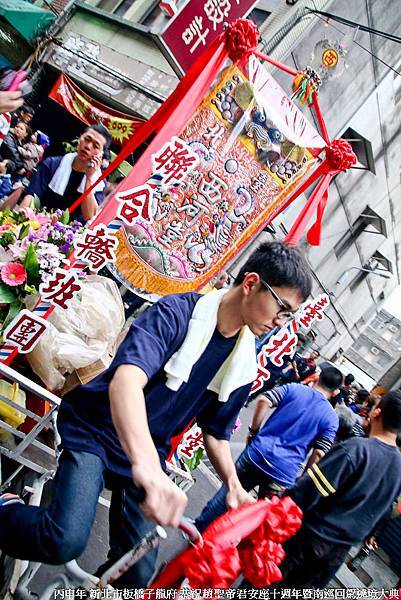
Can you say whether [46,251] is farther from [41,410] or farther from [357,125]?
[357,125]

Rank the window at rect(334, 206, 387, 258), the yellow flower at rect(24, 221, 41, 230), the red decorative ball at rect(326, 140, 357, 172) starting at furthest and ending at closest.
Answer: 1. the window at rect(334, 206, 387, 258)
2. the red decorative ball at rect(326, 140, 357, 172)
3. the yellow flower at rect(24, 221, 41, 230)

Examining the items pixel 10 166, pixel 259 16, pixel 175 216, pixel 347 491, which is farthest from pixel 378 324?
pixel 347 491

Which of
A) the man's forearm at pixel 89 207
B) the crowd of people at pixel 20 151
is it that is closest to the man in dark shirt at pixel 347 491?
the man's forearm at pixel 89 207

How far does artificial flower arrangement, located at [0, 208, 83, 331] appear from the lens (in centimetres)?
329

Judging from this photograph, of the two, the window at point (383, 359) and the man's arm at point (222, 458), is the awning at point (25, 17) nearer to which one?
the man's arm at point (222, 458)

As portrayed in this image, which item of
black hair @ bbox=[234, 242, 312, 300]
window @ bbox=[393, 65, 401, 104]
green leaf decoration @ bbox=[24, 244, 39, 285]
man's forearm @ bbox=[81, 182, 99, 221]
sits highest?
window @ bbox=[393, 65, 401, 104]

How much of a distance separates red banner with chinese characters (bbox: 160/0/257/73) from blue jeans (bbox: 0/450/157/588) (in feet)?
28.8

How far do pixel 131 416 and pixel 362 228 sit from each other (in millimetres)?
20397

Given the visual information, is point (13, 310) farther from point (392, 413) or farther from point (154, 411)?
point (392, 413)

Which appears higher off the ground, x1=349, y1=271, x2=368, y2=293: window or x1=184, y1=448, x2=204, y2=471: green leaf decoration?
x1=349, y1=271, x2=368, y2=293: window

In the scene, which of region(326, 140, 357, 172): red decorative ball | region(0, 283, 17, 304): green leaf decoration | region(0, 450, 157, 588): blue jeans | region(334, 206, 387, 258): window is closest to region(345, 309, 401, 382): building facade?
region(334, 206, 387, 258): window

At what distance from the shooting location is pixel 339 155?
Result: 522cm

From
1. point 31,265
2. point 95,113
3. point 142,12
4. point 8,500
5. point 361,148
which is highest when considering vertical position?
point 361,148

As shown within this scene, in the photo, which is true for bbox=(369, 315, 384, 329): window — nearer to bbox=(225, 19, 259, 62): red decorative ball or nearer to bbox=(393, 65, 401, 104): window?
bbox=(393, 65, 401, 104): window
